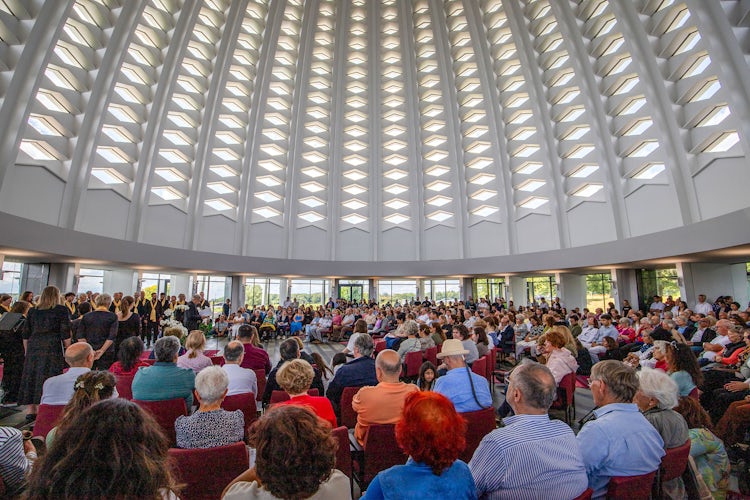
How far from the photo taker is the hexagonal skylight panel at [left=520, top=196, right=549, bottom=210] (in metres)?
20.7

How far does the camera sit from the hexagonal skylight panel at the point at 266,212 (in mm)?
23469

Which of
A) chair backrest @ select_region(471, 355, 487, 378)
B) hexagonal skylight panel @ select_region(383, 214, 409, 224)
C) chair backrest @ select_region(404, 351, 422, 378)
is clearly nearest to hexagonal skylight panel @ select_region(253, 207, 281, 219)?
hexagonal skylight panel @ select_region(383, 214, 409, 224)

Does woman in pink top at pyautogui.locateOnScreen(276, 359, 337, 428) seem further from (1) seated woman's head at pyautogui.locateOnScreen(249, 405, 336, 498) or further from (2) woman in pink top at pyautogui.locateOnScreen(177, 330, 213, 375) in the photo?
(2) woman in pink top at pyautogui.locateOnScreen(177, 330, 213, 375)

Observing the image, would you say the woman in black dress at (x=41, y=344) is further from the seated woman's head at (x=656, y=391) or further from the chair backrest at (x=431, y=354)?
the seated woman's head at (x=656, y=391)

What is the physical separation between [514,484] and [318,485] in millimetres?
1013

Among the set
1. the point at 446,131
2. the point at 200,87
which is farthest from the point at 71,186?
the point at 446,131

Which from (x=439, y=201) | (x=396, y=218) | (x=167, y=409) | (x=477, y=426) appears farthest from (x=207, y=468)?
(x=439, y=201)

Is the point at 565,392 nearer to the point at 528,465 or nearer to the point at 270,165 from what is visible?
the point at 528,465

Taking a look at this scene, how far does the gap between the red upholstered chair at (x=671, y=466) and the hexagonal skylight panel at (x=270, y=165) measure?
23728 mm

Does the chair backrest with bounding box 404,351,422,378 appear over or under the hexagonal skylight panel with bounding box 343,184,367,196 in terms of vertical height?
under

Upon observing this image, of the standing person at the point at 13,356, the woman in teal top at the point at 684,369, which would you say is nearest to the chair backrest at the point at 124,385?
the standing person at the point at 13,356

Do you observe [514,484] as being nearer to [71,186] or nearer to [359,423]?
[359,423]

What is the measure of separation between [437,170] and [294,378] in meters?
24.1

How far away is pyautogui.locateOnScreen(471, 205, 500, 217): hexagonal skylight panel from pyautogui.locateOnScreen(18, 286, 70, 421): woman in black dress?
21.7m
